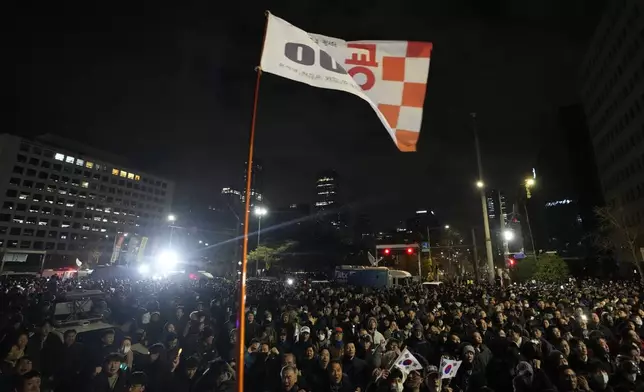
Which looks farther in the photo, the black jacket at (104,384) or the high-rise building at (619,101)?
the high-rise building at (619,101)

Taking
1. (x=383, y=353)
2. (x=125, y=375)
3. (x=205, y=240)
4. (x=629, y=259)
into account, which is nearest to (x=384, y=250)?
(x=629, y=259)

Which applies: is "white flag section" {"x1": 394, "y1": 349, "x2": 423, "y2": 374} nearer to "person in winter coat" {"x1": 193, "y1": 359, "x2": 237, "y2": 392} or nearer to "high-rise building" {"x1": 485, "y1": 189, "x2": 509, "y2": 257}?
"person in winter coat" {"x1": 193, "y1": 359, "x2": 237, "y2": 392}

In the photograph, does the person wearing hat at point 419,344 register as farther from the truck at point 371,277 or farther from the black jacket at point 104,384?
the truck at point 371,277

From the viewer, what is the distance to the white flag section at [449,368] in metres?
6.92

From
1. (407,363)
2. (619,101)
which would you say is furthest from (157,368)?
(619,101)

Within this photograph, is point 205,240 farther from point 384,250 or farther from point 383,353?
point 383,353

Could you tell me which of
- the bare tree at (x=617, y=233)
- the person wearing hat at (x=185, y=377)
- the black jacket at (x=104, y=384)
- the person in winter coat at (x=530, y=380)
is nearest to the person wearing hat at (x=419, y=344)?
the person in winter coat at (x=530, y=380)

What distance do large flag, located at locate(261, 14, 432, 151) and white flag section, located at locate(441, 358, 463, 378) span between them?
441 cm

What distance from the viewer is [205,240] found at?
97938mm

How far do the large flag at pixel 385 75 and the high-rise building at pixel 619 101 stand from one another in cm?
5336

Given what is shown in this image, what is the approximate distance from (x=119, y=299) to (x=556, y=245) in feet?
333

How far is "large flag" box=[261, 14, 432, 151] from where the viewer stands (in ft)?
21.9

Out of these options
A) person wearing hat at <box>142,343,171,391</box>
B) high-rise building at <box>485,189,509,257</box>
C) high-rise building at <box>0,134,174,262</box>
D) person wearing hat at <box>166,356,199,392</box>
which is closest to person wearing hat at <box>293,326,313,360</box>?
person wearing hat at <box>166,356,199,392</box>

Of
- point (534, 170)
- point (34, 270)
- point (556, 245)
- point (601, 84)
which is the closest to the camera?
point (601, 84)
